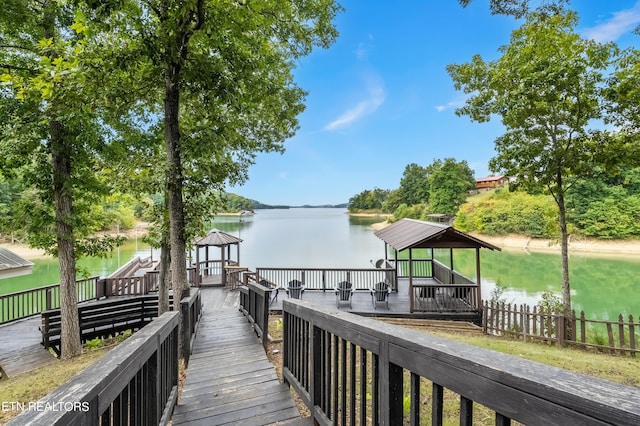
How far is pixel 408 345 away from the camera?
124 centimetres

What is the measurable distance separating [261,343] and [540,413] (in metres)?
4.79

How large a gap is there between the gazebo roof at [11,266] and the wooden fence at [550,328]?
1089cm

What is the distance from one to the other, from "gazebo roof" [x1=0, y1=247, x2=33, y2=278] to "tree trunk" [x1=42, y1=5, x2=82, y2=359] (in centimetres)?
105

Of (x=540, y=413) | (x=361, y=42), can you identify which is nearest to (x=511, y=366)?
(x=540, y=413)

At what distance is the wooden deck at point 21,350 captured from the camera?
573 centimetres

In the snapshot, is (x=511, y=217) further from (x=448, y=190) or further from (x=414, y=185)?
(x=414, y=185)

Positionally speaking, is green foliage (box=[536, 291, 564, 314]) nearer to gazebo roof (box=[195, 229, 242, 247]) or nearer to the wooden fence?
the wooden fence

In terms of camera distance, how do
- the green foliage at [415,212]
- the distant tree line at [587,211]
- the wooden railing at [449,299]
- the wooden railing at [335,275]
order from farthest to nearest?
the green foliage at [415,212] → the distant tree line at [587,211] → the wooden railing at [335,275] → the wooden railing at [449,299]

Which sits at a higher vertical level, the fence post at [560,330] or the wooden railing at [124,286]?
the wooden railing at [124,286]

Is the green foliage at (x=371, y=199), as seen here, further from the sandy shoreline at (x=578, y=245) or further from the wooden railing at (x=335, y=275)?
the wooden railing at (x=335, y=275)

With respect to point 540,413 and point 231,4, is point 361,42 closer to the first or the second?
point 231,4

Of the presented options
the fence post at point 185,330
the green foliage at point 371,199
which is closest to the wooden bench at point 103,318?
the fence post at point 185,330

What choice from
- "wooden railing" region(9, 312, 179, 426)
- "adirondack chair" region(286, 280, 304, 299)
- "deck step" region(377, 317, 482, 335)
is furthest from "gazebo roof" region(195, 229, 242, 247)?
"wooden railing" region(9, 312, 179, 426)

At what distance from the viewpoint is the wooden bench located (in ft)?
21.6
